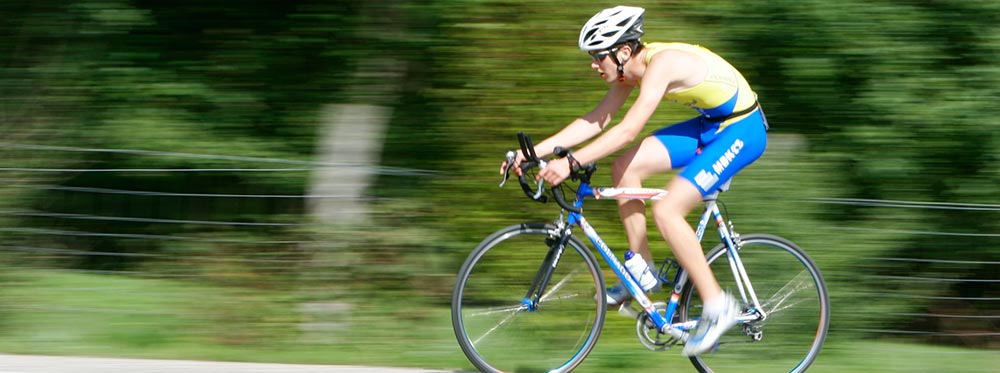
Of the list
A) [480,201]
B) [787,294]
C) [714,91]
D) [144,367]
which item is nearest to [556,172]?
[714,91]

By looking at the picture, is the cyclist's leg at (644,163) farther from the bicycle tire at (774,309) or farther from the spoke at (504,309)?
the spoke at (504,309)

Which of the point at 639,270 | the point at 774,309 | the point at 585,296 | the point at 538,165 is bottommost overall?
the point at 774,309

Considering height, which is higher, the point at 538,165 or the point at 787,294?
the point at 538,165

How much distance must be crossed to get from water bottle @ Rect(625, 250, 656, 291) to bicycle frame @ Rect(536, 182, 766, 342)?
2 centimetres

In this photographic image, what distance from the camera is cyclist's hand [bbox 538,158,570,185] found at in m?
4.54

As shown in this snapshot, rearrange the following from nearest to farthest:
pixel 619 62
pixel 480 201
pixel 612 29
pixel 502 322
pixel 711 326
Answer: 1. pixel 612 29
2. pixel 619 62
3. pixel 711 326
4. pixel 502 322
5. pixel 480 201

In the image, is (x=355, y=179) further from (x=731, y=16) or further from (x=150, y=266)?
(x=731, y=16)

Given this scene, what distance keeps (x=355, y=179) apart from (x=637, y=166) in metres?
1.98

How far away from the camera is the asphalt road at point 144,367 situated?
16.6 feet

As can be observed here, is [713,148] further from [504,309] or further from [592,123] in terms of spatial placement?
[504,309]

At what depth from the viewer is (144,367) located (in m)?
5.12

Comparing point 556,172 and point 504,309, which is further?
point 504,309

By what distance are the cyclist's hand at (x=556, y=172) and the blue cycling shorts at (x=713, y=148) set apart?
1.83 ft

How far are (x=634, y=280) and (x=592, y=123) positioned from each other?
0.73 metres
